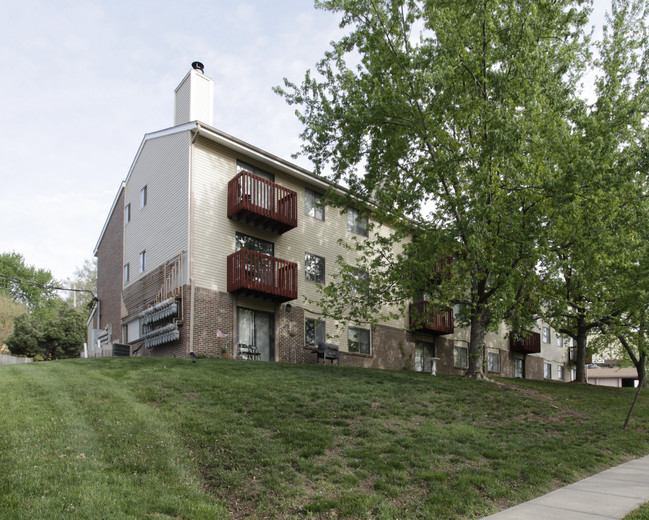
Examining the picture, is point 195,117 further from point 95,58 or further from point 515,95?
point 515,95

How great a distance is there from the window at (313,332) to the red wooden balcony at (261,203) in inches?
147

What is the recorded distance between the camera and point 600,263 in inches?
560

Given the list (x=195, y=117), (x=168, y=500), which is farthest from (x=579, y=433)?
(x=195, y=117)

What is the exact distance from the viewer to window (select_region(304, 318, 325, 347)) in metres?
20.6

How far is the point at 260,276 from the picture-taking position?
18328 millimetres

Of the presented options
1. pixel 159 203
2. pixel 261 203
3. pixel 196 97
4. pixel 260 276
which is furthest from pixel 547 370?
pixel 196 97

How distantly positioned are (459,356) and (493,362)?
14.0ft

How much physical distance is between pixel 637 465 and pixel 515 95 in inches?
355

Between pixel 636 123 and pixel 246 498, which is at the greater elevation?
pixel 636 123

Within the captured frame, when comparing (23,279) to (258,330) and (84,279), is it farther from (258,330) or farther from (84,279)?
(258,330)

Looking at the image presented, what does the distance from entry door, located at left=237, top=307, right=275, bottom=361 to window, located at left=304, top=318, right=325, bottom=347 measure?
5.18 ft

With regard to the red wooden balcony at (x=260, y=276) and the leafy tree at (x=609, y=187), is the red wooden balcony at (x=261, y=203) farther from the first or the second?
the leafy tree at (x=609, y=187)

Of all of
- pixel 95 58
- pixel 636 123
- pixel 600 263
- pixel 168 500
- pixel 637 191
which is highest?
pixel 95 58

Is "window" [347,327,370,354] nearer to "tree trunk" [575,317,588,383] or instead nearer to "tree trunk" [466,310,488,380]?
"tree trunk" [466,310,488,380]
